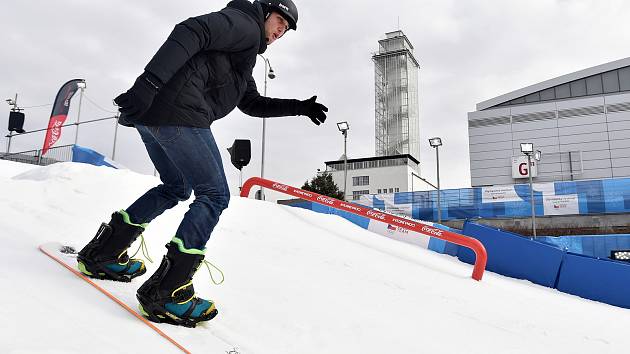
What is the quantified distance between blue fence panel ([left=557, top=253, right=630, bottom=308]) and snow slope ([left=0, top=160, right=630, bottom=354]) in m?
0.89

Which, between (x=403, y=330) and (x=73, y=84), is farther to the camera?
(x=73, y=84)

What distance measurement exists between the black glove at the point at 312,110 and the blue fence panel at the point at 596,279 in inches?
228

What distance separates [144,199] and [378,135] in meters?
62.8

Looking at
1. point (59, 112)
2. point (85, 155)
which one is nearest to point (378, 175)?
point (59, 112)

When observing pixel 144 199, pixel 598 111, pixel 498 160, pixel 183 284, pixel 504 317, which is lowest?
pixel 504 317

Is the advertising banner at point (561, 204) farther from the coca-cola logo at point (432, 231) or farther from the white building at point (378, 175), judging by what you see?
the white building at point (378, 175)

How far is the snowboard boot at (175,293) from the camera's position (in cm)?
218

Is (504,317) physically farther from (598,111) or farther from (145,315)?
(598,111)

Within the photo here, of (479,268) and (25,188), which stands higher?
(25,188)

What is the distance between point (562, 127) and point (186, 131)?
45.9 metres

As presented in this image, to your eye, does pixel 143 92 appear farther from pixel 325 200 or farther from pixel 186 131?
pixel 325 200

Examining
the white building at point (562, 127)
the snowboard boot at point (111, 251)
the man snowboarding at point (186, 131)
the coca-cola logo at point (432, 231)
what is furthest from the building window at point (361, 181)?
the snowboard boot at point (111, 251)

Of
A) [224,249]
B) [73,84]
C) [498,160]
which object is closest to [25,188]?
[224,249]

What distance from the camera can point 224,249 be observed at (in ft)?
14.0
